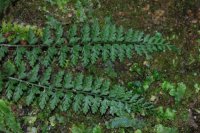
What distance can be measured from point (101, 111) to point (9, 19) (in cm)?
145

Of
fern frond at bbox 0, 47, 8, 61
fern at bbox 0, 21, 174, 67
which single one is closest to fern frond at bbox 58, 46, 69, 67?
fern at bbox 0, 21, 174, 67

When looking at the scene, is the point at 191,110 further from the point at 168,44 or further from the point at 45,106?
the point at 45,106

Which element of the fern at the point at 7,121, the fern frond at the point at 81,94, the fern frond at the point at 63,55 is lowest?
the fern at the point at 7,121

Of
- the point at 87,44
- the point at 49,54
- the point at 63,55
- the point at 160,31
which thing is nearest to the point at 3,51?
the point at 49,54

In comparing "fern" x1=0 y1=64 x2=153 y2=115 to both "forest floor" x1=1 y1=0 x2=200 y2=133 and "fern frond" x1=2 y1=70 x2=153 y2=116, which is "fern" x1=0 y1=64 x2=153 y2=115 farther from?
"forest floor" x1=1 y1=0 x2=200 y2=133

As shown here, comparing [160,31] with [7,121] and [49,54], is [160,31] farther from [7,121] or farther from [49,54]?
[7,121]

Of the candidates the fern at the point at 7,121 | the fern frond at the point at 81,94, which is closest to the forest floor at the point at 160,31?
the fern at the point at 7,121

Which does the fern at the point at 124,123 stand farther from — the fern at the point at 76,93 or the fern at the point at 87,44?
the fern at the point at 87,44

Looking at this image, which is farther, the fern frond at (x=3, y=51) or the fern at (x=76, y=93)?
the fern frond at (x=3, y=51)

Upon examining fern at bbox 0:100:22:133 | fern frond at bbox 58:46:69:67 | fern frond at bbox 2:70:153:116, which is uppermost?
fern frond at bbox 58:46:69:67

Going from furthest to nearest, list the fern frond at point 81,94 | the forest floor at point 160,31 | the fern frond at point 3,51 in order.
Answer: the forest floor at point 160,31
the fern frond at point 3,51
the fern frond at point 81,94

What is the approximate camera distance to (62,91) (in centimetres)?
416

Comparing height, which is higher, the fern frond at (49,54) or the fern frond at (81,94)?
the fern frond at (49,54)

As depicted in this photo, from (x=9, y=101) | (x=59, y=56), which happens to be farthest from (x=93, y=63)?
(x=9, y=101)
